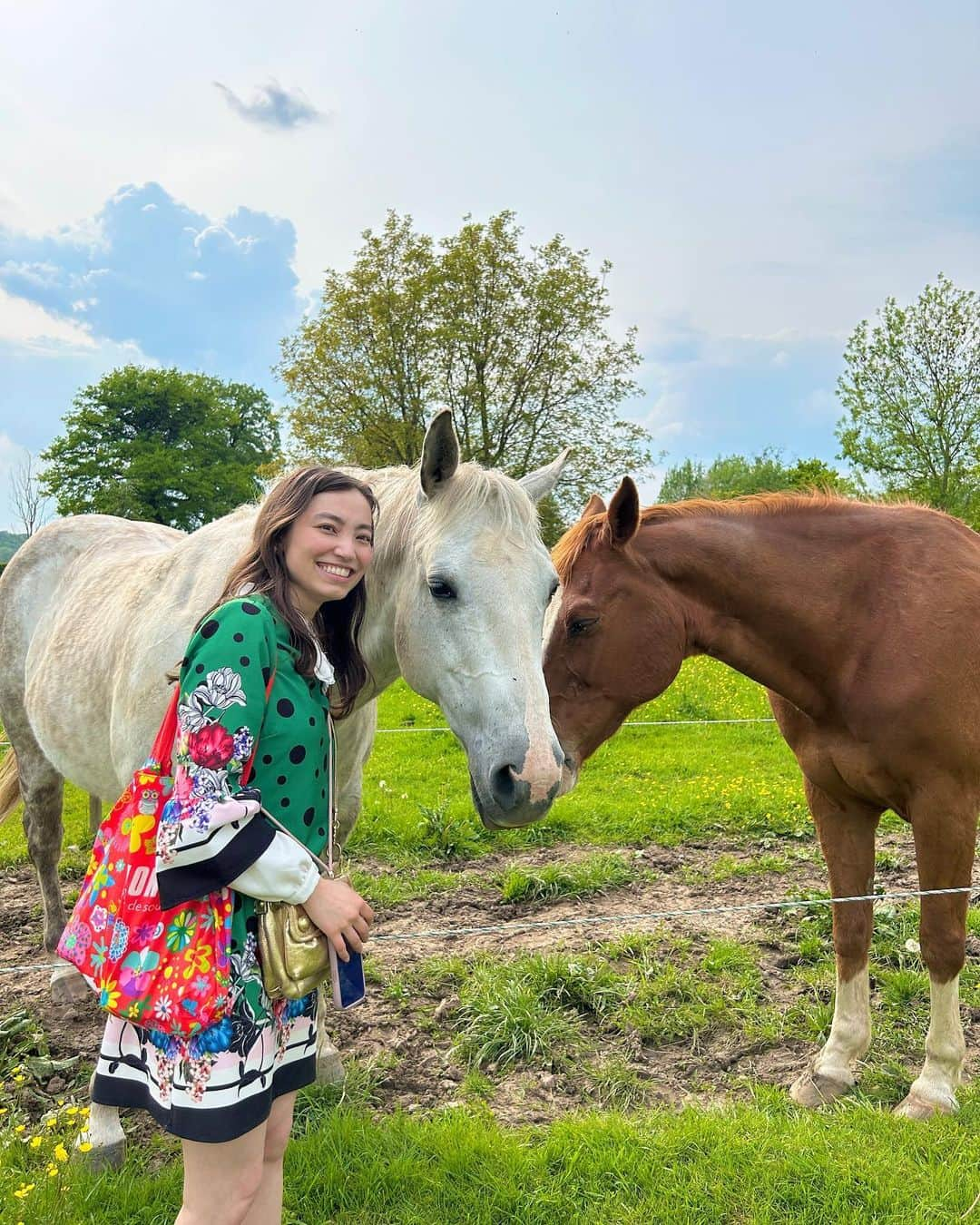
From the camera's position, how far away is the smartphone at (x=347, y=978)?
1.63 metres

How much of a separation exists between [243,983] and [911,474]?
3112 centimetres

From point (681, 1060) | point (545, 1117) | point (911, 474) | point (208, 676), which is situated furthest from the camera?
point (911, 474)

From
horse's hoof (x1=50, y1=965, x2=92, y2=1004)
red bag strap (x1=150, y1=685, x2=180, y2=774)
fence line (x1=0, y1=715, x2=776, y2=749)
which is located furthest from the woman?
fence line (x1=0, y1=715, x2=776, y2=749)

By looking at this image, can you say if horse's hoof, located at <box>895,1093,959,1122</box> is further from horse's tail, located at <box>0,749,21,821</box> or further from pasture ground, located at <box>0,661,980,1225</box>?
horse's tail, located at <box>0,749,21,821</box>

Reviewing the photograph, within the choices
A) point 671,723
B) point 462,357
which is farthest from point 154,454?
point 671,723

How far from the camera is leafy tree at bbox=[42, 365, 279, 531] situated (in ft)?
134

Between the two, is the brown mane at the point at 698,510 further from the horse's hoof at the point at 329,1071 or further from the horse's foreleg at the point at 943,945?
the horse's hoof at the point at 329,1071

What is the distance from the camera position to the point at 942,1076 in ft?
10.3

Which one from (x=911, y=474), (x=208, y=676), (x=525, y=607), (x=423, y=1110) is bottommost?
(x=423, y=1110)

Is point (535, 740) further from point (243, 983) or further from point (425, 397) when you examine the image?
point (425, 397)

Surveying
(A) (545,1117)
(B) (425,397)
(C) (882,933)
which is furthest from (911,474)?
(A) (545,1117)

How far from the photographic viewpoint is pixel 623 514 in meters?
3.20

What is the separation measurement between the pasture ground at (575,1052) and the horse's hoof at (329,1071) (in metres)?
0.06

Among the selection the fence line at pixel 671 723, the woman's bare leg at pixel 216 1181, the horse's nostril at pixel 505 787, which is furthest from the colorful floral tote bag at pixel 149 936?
the fence line at pixel 671 723
